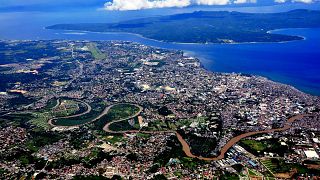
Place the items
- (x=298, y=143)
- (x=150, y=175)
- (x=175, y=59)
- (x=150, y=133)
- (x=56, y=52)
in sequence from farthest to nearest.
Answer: (x=56, y=52)
(x=175, y=59)
(x=150, y=133)
(x=298, y=143)
(x=150, y=175)

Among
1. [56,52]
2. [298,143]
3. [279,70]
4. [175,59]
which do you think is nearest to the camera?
[298,143]

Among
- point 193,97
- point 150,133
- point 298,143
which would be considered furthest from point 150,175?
point 193,97

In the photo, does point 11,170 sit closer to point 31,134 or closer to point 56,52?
point 31,134

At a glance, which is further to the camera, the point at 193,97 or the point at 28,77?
the point at 28,77

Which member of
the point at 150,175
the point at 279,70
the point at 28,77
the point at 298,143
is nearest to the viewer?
the point at 150,175

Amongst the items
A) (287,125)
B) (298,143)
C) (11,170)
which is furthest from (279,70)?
(11,170)

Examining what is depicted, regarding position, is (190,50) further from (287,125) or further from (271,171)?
(271,171)
